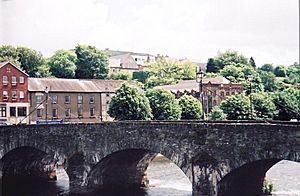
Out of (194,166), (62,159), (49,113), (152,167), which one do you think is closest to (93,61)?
(49,113)

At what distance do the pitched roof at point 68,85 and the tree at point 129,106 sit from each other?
18.2 feet

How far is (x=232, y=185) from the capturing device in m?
13.0

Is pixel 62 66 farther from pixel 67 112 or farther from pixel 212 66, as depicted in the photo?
pixel 212 66

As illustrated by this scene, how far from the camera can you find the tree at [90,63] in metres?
48.8

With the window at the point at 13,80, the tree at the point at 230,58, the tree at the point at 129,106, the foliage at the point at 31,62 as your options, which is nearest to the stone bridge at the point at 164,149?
the tree at the point at 129,106

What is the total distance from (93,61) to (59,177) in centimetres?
2842

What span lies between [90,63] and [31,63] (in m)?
8.47

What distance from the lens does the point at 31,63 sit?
41688 millimetres

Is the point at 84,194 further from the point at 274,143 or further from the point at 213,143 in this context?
the point at 274,143

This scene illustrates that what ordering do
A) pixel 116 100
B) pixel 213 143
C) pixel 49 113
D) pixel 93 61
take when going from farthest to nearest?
pixel 93 61, pixel 49 113, pixel 116 100, pixel 213 143

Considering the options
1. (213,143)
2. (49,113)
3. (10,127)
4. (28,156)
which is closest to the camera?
(213,143)

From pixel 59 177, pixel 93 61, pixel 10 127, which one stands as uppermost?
pixel 93 61

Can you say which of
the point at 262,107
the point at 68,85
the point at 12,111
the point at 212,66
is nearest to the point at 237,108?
the point at 262,107

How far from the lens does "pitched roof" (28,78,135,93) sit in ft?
109
